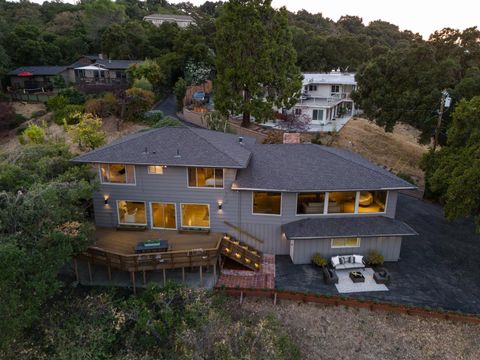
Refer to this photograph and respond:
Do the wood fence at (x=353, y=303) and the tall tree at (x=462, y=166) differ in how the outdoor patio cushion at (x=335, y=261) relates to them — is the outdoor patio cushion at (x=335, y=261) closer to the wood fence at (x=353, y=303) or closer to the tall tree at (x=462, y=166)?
the wood fence at (x=353, y=303)

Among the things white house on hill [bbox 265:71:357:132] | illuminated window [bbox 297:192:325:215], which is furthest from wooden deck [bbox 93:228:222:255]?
white house on hill [bbox 265:71:357:132]

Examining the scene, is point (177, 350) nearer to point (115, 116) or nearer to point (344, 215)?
point (344, 215)

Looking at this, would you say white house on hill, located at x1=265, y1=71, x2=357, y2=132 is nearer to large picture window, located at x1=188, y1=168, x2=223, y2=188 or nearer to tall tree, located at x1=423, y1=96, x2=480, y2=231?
tall tree, located at x1=423, y1=96, x2=480, y2=231

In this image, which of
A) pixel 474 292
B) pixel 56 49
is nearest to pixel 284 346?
pixel 474 292

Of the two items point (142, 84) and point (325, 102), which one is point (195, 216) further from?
point (325, 102)

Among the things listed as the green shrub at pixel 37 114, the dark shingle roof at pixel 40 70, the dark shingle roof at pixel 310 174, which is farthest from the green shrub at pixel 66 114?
the dark shingle roof at pixel 310 174

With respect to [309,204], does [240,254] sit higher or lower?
lower

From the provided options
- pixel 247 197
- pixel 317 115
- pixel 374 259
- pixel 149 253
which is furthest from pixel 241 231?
pixel 317 115
